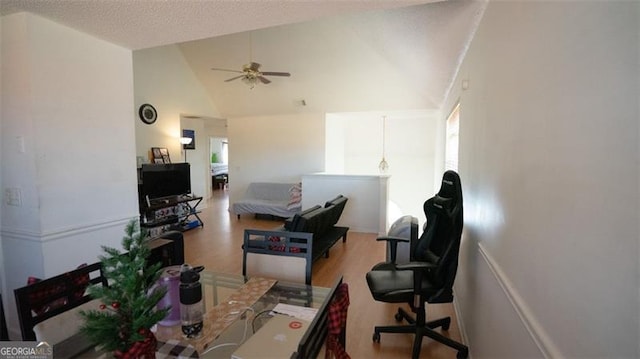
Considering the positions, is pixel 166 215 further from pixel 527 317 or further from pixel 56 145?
pixel 527 317

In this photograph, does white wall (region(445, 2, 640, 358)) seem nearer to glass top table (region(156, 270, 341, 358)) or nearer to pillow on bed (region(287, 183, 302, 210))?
glass top table (region(156, 270, 341, 358))

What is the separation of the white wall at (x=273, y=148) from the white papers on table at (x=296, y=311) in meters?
5.50

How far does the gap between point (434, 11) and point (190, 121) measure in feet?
21.4

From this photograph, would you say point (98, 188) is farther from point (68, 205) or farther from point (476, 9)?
point (476, 9)

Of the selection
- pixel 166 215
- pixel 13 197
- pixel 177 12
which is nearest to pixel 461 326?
pixel 177 12

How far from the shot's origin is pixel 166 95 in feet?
20.4

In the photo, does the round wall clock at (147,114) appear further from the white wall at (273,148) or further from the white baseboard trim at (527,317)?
the white baseboard trim at (527,317)

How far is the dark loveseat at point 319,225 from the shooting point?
3.53 m

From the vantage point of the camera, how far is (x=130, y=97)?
102 inches

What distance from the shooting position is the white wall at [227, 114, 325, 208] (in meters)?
6.93

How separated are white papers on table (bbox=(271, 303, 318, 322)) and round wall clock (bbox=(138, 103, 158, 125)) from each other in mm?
5613

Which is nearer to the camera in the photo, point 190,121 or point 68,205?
point 68,205

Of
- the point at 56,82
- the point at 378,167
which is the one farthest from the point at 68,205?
the point at 378,167

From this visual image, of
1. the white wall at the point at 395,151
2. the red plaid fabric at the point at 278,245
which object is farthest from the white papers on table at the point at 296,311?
the white wall at the point at 395,151
